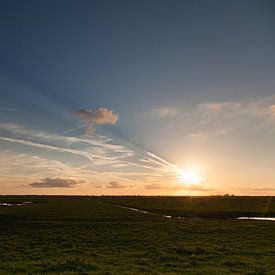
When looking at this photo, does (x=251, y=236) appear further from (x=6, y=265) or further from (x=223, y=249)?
(x=6, y=265)

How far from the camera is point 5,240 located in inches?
1347

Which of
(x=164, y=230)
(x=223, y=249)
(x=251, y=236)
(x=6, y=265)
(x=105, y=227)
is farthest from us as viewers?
(x=105, y=227)

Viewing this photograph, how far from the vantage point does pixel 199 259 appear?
2395cm

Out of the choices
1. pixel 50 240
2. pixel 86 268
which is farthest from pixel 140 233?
pixel 86 268

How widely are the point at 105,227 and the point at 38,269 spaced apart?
24.7 m

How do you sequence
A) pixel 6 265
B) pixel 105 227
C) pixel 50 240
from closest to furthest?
pixel 6 265
pixel 50 240
pixel 105 227

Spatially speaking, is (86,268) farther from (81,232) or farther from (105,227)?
(105,227)

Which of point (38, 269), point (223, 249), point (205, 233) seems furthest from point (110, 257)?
point (205, 233)

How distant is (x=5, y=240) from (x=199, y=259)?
64.2ft

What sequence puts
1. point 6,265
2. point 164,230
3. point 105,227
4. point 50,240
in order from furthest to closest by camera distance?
point 105,227, point 164,230, point 50,240, point 6,265

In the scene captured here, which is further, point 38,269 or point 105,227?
point 105,227

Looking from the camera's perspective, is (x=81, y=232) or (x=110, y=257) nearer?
(x=110, y=257)

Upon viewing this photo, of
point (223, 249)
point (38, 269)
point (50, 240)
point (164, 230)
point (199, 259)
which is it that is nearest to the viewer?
point (38, 269)

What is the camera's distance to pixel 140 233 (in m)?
38.2
